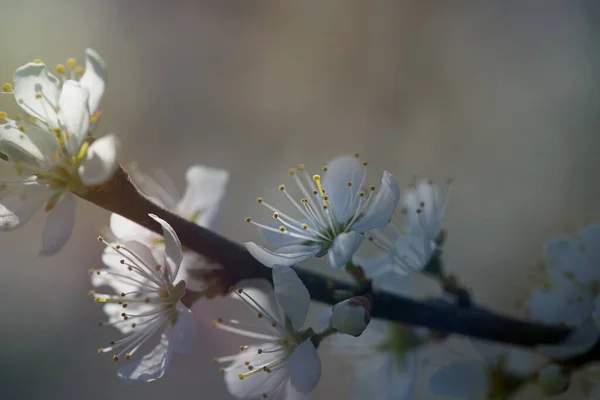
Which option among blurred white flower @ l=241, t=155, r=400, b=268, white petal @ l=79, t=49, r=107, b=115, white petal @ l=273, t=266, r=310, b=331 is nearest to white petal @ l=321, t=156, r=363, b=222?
blurred white flower @ l=241, t=155, r=400, b=268

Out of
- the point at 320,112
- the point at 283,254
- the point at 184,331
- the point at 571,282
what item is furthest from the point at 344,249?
the point at 320,112

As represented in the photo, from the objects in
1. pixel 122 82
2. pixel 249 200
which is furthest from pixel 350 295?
pixel 122 82

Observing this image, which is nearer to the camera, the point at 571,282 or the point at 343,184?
the point at 343,184

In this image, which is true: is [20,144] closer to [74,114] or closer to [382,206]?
[74,114]

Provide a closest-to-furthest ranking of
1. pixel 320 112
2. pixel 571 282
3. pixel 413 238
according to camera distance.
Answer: pixel 413 238
pixel 571 282
pixel 320 112

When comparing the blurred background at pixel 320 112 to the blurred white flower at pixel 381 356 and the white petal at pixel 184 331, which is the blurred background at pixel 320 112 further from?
the white petal at pixel 184 331

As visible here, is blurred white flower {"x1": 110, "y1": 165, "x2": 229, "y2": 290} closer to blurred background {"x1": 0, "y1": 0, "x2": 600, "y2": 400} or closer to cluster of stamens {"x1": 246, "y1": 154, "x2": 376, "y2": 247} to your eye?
cluster of stamens {"x1": 246, "y1": 154, "x2": 376, "y2": 247}

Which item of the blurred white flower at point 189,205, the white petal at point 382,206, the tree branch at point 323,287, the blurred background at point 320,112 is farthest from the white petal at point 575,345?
the blurred background at point 320,112

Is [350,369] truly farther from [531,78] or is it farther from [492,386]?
[531,78]
